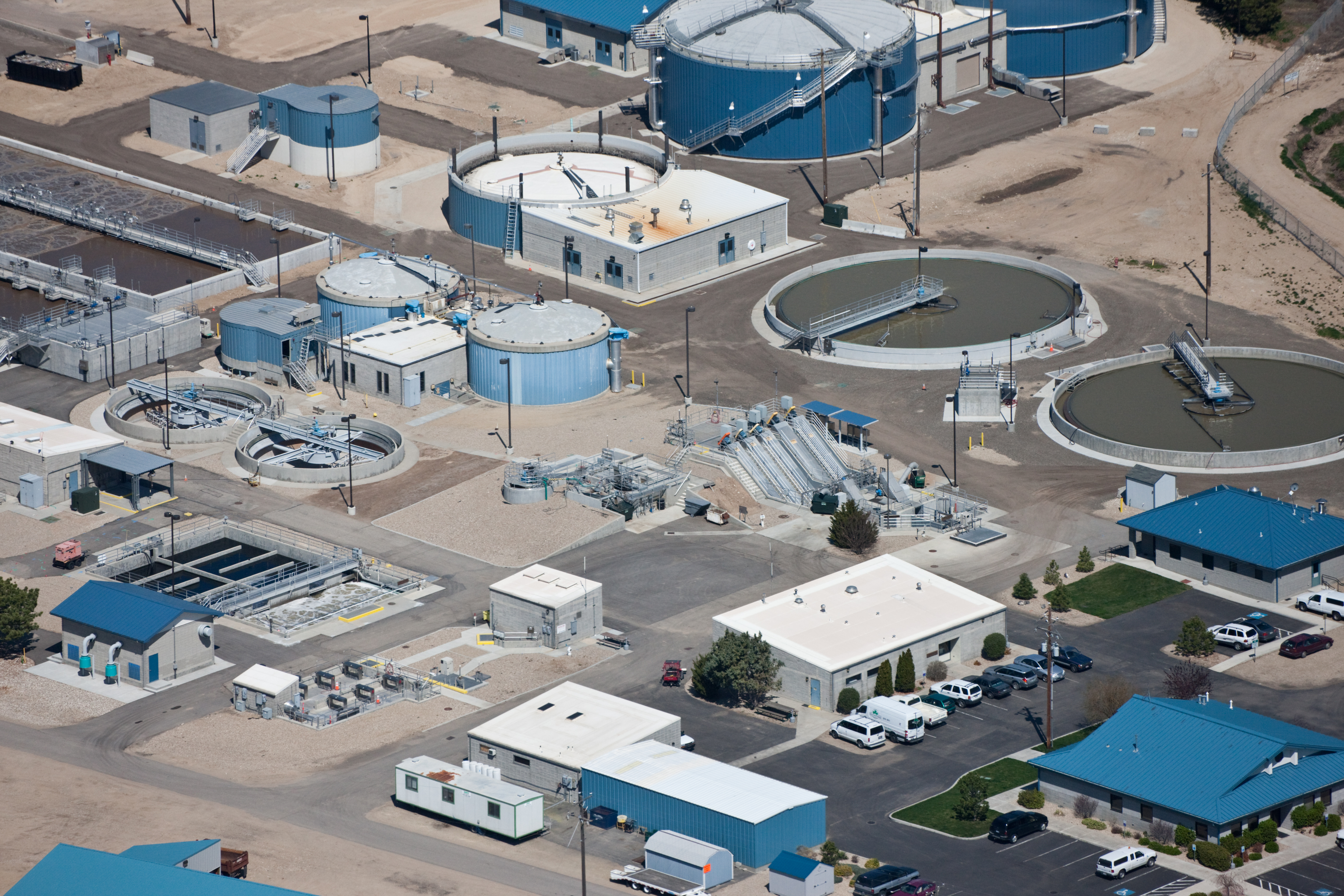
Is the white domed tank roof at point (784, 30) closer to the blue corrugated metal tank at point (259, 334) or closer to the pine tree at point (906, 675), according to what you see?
the blue corrugated metal tank at point (259, 334)

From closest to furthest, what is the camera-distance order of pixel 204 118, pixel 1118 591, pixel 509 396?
pixel 1118 591 < pixel 509 396 < pixel 204 118

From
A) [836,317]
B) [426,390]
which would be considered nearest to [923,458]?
[836,317]

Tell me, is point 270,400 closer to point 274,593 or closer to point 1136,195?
point 274,593

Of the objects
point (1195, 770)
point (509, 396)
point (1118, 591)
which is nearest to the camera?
point (1195, 770)

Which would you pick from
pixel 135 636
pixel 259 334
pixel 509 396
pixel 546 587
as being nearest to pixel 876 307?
pixel 509 396

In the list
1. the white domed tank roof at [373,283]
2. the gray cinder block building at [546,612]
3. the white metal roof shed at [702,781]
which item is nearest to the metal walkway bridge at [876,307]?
the white domed tank roof at [373,283]

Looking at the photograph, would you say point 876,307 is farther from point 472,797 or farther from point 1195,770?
point 472,797

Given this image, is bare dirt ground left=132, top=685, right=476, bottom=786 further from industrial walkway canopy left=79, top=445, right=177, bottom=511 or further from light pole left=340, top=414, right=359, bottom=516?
industrial walkway canopy left=79, top=445, right=177, bottom=511
